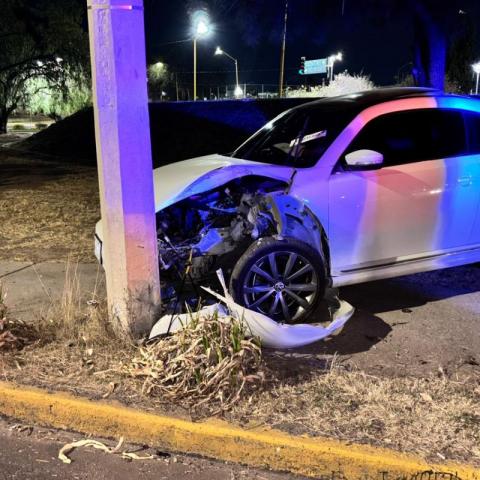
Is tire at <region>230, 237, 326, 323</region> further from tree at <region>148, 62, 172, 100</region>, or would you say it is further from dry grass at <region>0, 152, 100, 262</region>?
tree at <region>148, 62, 172, 100</region>

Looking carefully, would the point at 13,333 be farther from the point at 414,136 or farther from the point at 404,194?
the point at 414,136

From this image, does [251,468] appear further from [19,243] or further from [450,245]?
[19,243]

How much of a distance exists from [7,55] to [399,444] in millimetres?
28672

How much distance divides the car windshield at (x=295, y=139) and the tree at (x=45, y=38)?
2222 centimetres

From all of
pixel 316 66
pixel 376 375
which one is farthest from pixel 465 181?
pixel 316 66

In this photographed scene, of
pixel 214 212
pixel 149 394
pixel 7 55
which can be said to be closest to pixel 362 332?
pixel 214 212

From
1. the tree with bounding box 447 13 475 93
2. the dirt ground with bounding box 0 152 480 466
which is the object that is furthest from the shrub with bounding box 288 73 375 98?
the dirt ground with bounding box 0 152 480 466

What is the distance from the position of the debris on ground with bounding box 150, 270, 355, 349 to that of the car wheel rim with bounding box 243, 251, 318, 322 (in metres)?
0.31

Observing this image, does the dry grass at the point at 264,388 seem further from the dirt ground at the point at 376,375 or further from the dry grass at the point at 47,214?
the dry grass at the point at 47,214

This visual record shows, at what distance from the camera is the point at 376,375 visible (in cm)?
407

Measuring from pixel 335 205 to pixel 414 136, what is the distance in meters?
1.08

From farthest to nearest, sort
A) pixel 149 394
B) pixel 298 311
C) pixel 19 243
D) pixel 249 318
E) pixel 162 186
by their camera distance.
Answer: pixel 19 243, pixel 162 186, pixel 298 311, pixel 249 318, pixel 149 394

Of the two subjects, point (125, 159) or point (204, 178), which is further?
point (204, 178)

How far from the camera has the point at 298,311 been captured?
191 inches
